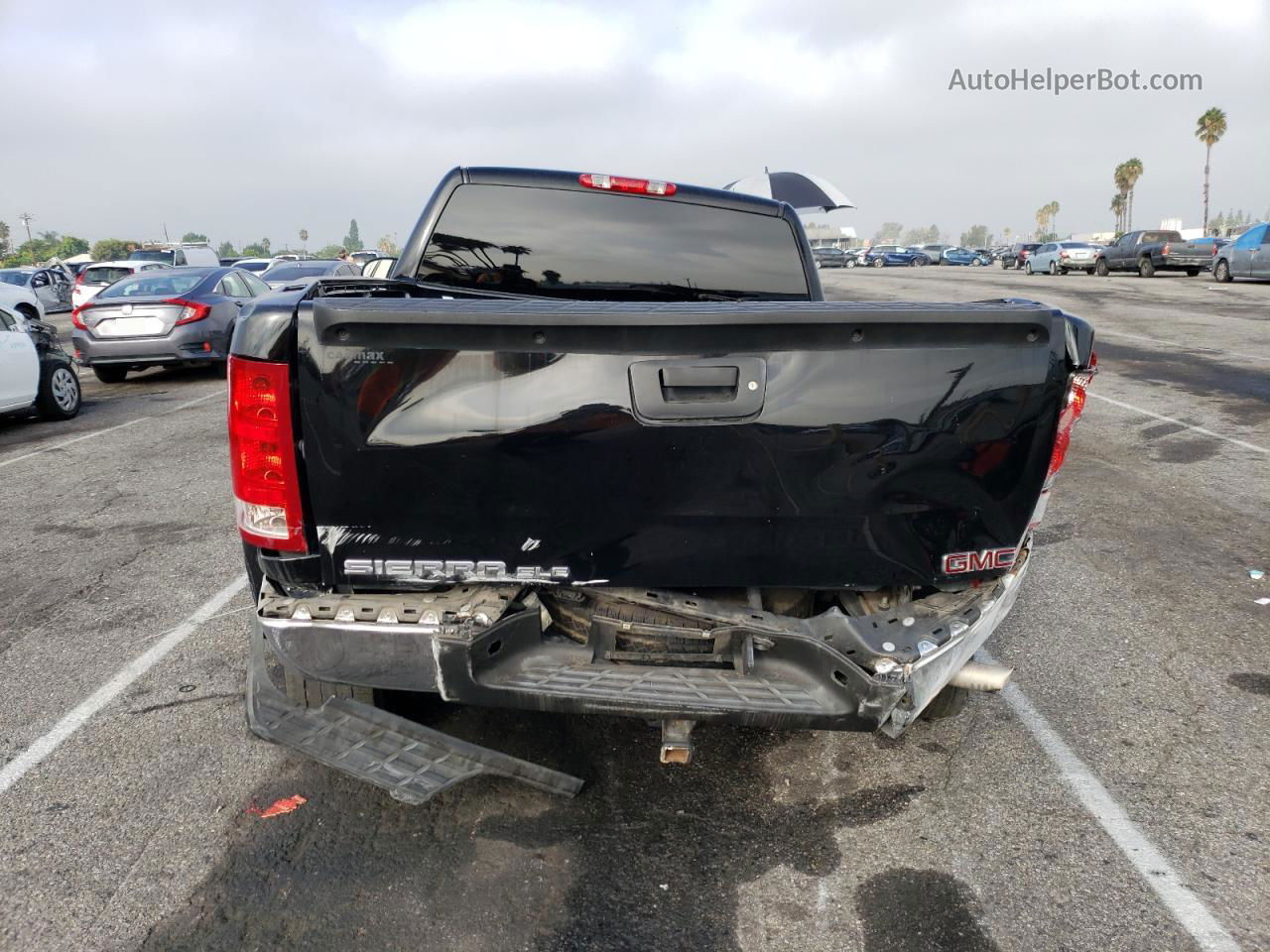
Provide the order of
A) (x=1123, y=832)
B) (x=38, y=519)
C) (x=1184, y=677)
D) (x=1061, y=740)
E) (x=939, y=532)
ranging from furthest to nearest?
(x=38, y=519), (x=1184, y=677), (x=1061, y=740), (x=1123, y=832), (x=939, y=532)

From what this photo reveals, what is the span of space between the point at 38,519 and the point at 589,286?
15.8ft

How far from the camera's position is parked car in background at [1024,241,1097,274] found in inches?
1537

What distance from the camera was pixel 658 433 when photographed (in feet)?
8.36

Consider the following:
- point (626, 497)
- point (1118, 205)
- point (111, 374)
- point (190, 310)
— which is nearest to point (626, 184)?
point (626, 497)

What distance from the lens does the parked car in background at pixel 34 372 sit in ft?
32.5

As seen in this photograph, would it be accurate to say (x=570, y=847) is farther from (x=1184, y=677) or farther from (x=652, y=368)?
(x=1184, y=677)

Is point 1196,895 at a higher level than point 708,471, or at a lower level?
lower

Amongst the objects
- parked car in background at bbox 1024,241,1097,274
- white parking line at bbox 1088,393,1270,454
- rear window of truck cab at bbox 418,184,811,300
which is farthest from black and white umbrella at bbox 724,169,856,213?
parked car in background at bbox 1024,241,1097,274

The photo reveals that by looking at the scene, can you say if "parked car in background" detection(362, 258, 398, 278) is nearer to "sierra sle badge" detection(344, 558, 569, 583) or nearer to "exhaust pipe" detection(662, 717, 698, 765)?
"sierra sle badge" detection(344, 558, 569, 583)

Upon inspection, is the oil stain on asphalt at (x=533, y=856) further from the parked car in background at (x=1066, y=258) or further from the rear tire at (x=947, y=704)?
the parked car in background at (x=1066, y=258)

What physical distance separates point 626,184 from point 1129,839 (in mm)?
3111

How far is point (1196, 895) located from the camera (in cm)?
267

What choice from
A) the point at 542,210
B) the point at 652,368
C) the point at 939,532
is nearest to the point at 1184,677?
the point at 939,532

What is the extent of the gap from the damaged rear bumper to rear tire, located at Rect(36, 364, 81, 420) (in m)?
9.71
